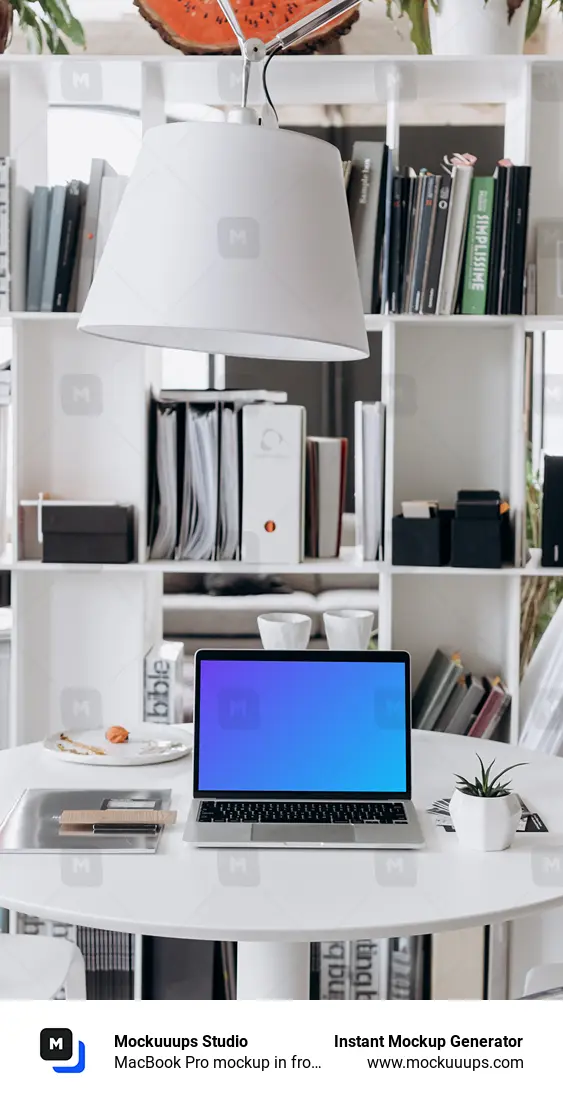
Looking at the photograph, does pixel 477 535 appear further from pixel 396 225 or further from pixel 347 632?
pixel 396 225

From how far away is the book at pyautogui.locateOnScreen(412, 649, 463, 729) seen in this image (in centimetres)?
Answer: 215

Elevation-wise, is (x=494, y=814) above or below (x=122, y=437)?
below

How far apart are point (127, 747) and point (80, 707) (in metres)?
0.66

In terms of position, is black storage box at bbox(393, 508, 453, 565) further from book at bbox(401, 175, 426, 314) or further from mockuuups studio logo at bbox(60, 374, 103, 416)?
mockuuups studio logo at bbox(60, 374, 103, 416)

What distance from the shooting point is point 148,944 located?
7.09 feet

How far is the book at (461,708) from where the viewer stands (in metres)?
2.14

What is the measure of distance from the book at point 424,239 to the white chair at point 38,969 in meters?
1.29

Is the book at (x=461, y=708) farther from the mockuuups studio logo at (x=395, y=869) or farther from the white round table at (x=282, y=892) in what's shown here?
the mockuuups studio logo at (x=395, y=869)

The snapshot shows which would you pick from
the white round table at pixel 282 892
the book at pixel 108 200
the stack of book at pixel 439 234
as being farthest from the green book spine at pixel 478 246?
the white round table at pixel 282 892

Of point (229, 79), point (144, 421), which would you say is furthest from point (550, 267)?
point (144, 421)

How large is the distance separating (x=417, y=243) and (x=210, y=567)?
2.41 ft

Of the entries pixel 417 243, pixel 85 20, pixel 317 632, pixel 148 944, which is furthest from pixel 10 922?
pixel 85 20

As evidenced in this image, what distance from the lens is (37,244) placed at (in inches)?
82.4
